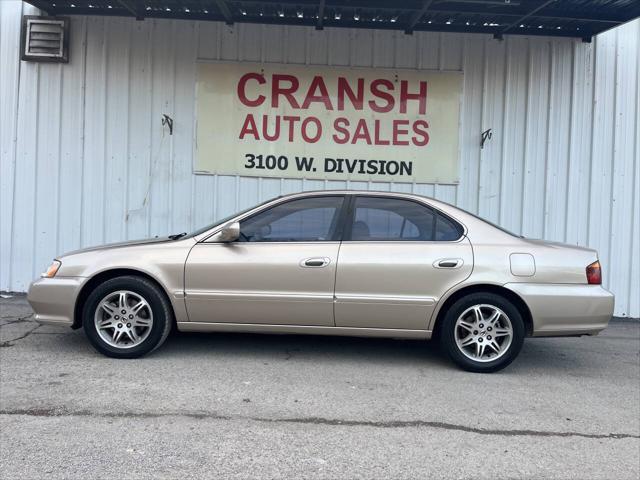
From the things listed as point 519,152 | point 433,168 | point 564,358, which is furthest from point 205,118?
point 564,358

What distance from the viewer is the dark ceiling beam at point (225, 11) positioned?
7.36 meters

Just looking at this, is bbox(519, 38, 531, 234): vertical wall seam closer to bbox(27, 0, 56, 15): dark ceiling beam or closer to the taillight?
the taillight

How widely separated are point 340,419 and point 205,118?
18.0 ft

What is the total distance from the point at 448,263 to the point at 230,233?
194 centimetres

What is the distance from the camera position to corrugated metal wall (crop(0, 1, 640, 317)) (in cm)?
839

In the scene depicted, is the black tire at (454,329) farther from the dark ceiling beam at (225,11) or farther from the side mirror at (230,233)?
the dark ceiling beam at (225,11)

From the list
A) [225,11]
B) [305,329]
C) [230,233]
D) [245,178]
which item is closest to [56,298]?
[230,233]

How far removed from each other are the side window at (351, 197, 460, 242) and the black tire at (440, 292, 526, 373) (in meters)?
0.60

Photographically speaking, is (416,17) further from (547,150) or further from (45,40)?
(45,40)

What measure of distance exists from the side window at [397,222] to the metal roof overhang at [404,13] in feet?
9.87

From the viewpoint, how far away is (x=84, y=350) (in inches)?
223

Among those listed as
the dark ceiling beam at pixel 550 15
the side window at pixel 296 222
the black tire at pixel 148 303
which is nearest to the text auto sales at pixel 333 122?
the dark ceiling beam at pixel 550 15

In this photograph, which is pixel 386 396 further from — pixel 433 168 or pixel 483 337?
pixel 433 168

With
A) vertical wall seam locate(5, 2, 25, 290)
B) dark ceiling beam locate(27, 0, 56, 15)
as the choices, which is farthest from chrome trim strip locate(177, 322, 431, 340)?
dark ceiling beam locate(27, 0, 56, 15)
